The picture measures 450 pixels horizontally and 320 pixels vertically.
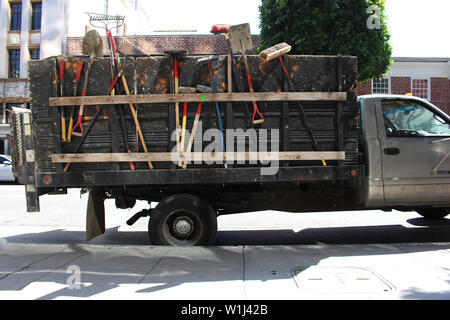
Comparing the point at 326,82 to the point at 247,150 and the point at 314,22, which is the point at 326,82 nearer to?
the point at 247,150

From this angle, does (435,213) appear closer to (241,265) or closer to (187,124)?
(241,265)

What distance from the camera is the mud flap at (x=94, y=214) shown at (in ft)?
16.2

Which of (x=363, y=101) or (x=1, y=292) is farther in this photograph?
(x=363, y=101)

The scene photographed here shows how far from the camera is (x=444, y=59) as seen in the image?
78.8 feet

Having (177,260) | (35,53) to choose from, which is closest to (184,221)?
(177,260)

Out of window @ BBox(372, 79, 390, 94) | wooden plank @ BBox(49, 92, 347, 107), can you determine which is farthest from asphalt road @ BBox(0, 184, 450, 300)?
window @ BBox(372, 79, 390, 94)

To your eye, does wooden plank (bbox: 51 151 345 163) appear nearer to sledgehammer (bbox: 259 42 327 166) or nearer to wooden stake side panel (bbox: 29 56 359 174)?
wooden stake side panel (bbox: 29 56 359 174)

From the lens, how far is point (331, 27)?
14977mm

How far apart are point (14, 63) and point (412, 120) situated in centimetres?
2622

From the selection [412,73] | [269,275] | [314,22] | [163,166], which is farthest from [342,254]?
→ [412,73]

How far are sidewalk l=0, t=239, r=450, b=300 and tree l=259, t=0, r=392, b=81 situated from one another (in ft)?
38.8

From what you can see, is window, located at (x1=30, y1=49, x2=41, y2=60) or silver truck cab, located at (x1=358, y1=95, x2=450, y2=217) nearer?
silver truck cab, located at (x1=358, y1=95, x2=450, y2=217)

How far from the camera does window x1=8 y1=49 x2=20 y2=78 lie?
23766mm
